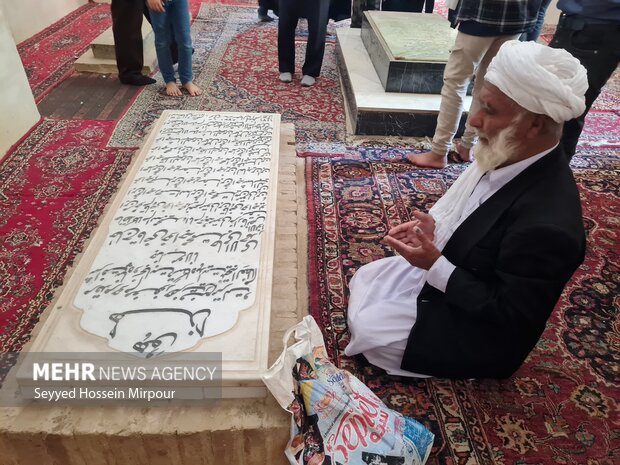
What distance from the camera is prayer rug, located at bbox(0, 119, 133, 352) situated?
7.16 ft

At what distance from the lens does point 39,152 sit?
3381 mm

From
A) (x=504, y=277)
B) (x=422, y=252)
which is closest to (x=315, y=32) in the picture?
(x=422, y=252)

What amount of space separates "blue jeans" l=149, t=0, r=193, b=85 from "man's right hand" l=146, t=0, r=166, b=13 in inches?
3.3

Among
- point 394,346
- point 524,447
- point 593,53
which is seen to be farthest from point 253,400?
point 593,53

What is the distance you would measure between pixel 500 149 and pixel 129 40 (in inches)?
167

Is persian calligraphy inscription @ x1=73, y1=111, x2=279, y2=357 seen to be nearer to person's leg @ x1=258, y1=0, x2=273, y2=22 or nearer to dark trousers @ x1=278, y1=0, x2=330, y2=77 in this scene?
dark trousers @ x1=278, y1=0, x2=330, y2=77

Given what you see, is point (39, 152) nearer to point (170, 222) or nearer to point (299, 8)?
point (170, 222)

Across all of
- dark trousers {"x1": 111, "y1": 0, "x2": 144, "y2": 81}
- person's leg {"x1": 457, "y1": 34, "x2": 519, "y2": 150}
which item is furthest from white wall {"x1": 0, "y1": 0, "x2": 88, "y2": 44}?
person's leg {"x1": 457, "y1": 34, "x2": 519, "y2": 150}

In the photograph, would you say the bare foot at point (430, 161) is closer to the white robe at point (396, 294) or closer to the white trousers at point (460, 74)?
the white trousers at point (460, 74)

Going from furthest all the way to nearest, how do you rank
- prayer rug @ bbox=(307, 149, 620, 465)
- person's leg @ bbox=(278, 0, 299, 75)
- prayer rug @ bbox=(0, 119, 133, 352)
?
person's leg @ bbox=(278, 0, 299, 75), prayer rug @ bbox=(0, 119, 133, 352), prayer rug @ bbox=(307, 149, 620, 465)

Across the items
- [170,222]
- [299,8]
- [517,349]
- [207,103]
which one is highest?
[299,8]

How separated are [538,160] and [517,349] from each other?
2.46ft

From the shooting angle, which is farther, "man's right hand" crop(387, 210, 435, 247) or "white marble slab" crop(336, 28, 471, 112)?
"white marble slab" crop(336, 28, 471, 112)

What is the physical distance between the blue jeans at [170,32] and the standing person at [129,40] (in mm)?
442
